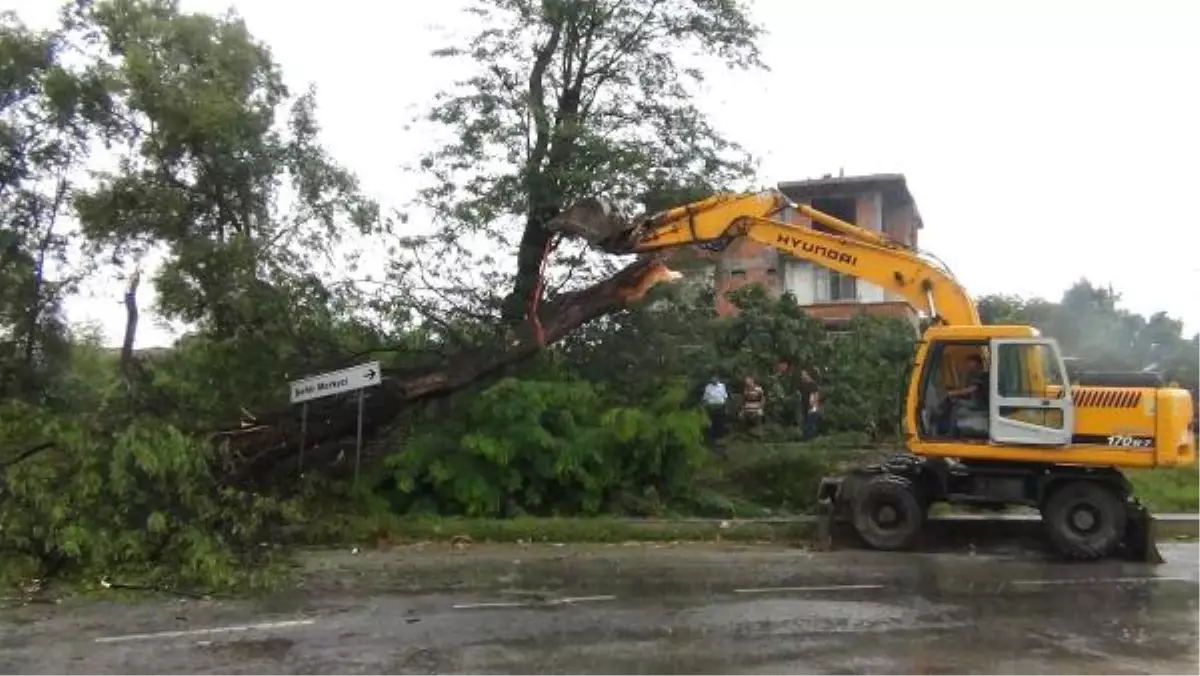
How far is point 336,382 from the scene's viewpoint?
14.4 m

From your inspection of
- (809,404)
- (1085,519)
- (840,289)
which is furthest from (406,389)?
(840,289)

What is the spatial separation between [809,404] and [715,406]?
2.59 metres

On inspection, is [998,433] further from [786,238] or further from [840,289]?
[840,289]

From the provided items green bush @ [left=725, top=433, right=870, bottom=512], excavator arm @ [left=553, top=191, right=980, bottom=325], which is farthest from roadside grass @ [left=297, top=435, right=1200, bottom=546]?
excavator arm @ [left=553, top=191, right=980, bottom=325]

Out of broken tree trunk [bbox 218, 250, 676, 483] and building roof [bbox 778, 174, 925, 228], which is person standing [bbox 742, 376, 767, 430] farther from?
building roof [bbox 778, 174, 925, 228]

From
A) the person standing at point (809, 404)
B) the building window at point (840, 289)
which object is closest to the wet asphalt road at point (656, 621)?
the person standing at point (809, 404)

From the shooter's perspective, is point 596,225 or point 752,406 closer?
point 596,225

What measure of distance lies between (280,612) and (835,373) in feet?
43.6

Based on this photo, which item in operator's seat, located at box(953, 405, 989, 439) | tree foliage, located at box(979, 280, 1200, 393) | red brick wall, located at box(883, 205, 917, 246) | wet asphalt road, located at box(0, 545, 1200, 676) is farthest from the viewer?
red brick wall, located at box(883, 205, 917, 246)

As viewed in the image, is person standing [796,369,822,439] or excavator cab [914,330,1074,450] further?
person standing [796,369,822,439]

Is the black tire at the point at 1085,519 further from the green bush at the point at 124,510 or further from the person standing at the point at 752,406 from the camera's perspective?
the green bush at the point at 124,510

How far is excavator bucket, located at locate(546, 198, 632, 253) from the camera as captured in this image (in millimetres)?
14836

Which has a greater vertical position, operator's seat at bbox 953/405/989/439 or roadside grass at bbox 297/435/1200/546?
operator's seat at bbox 953/405/989/439

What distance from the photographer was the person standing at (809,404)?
1964 centimetres
